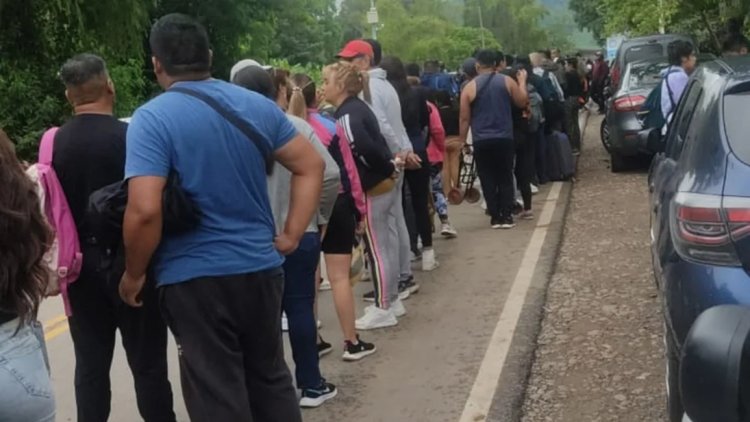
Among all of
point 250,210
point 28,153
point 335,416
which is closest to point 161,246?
A: point 250,210

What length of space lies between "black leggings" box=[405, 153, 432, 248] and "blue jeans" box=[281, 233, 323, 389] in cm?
316

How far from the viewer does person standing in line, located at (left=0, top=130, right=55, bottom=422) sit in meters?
2.38

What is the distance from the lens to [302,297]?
546 centimetres

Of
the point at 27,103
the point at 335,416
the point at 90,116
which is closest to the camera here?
the point at 90,116

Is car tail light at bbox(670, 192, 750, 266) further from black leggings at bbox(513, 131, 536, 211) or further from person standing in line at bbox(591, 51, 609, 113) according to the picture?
person standing in line at bbox(591, 51, 609, 113)

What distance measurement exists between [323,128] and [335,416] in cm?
152

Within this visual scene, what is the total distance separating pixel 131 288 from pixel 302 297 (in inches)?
63.1

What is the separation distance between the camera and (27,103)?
21.7 meters

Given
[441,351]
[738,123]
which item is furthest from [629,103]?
[738,123]

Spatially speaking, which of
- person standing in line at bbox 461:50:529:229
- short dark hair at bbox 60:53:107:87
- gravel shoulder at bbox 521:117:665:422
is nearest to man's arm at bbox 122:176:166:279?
short dark hair at bbox 60:53:107:87

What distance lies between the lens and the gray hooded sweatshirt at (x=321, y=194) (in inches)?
200

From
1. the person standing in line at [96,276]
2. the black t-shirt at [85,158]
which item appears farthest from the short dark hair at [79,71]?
the black t-shirt at [85,158]

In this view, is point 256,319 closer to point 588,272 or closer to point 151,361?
point 151,361

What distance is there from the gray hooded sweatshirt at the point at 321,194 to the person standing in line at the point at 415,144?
121 inches
